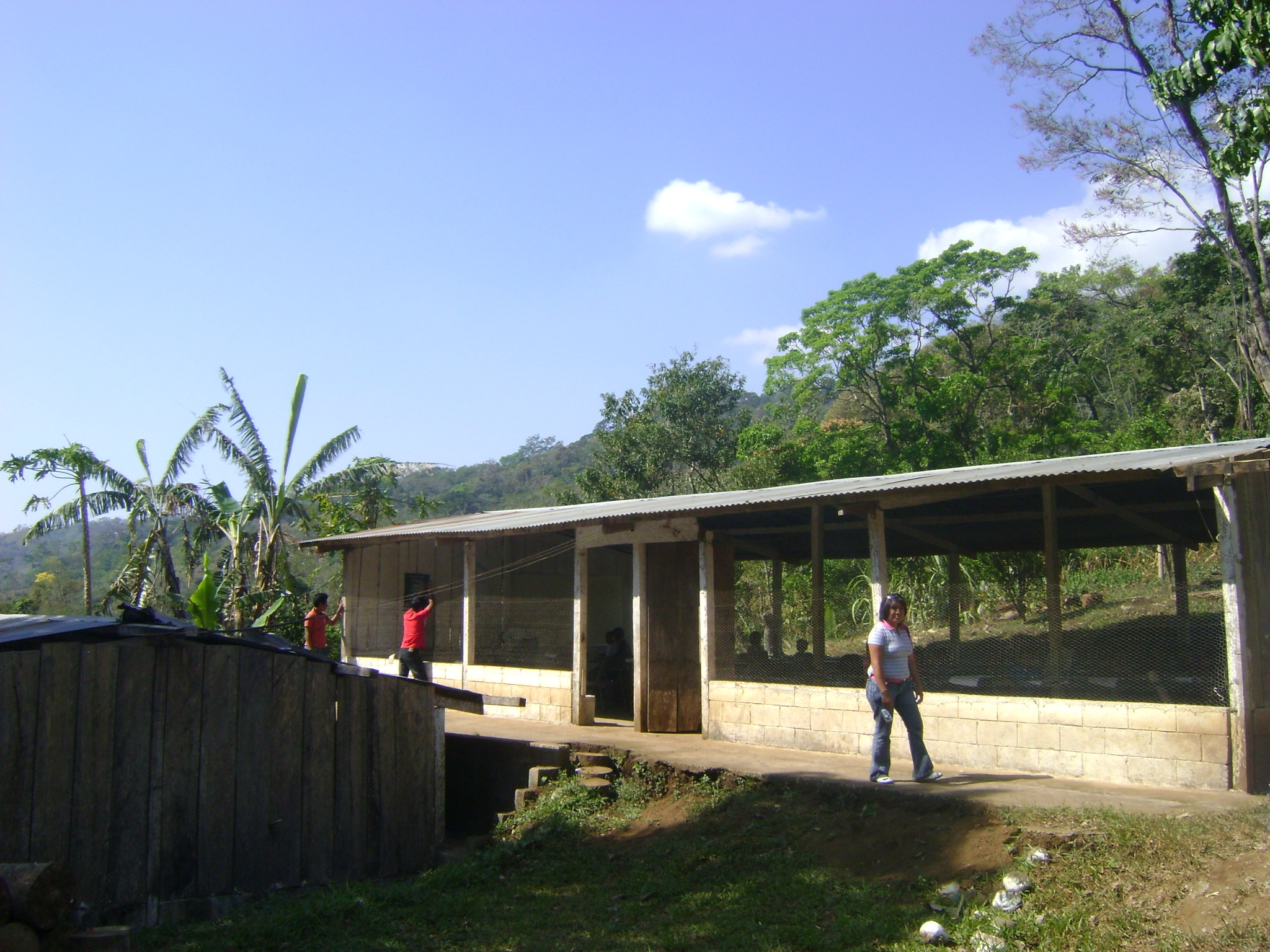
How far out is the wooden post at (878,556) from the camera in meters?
9.93

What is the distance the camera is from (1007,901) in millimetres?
5805

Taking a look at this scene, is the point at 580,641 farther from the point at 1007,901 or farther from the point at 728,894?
the point at 1007,901

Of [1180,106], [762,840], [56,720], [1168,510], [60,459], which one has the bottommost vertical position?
[762,840]

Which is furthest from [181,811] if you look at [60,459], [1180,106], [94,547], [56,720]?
[94,547]

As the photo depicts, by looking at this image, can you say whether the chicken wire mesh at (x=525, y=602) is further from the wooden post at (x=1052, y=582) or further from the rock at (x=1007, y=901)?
the rock at (x=1007, y=901)

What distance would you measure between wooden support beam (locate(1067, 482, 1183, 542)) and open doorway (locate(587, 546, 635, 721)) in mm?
5554

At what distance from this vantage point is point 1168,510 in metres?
10.9

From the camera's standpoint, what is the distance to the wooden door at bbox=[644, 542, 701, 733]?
38.5ft

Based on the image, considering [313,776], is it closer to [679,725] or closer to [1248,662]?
[679,725]

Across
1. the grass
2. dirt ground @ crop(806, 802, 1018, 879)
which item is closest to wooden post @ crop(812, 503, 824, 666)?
the grass

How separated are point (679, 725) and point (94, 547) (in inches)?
3112

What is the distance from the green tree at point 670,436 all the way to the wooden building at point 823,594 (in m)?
11.7

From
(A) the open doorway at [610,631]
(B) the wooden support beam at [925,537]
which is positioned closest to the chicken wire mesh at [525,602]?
(A) the open doorway at [610,631]

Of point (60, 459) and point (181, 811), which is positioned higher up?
point (60, 459)
